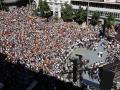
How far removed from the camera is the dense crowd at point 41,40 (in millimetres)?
34312

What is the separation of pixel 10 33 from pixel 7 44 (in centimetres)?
425

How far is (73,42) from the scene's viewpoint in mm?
41125

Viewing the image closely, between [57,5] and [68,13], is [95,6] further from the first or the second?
[57,5]

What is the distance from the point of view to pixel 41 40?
4072 centimetres

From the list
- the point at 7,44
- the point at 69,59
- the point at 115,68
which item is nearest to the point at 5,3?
the point at 7,44

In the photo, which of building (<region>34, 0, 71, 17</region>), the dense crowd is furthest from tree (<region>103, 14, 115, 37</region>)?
building (<region>34, 0, 71, 17</region>)

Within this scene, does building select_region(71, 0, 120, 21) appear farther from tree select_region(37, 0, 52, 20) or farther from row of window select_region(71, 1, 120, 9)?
tree select_region(37, 0, 52, 20)

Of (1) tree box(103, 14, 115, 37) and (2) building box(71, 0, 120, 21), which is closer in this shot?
(1) tree box(103, 14, 115, 37)

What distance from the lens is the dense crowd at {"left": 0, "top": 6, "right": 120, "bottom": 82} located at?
34312 mm

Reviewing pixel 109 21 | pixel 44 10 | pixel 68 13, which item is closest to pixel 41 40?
pixel 68 13

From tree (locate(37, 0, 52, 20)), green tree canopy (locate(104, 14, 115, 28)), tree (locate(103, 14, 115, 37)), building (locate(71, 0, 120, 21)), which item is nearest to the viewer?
tree (locate(103, 14, 115, 37))

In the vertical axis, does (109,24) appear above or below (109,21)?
below

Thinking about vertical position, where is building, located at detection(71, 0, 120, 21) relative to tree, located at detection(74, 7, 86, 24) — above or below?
above

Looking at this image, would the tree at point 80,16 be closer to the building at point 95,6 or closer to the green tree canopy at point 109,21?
the building at point 95,6
